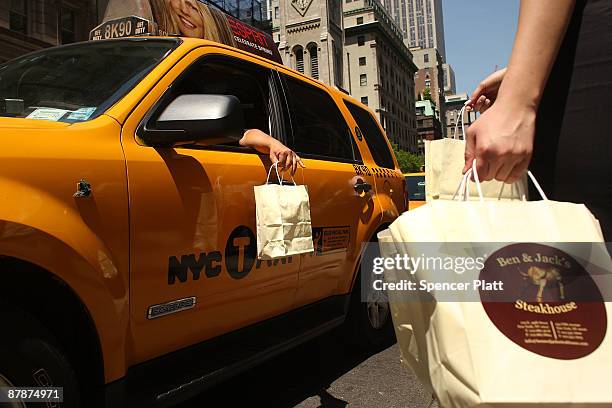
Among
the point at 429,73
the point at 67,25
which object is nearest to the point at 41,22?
the point at 67,25

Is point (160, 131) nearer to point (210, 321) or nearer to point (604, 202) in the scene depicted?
point (210, 321)

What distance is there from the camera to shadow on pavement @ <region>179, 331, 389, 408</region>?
3.10m

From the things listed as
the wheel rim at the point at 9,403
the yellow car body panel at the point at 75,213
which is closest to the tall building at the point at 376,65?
the yellow car body panel at the point at 75,213

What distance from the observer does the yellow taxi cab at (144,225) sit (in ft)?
5.30

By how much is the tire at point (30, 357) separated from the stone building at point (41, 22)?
17.4 meters

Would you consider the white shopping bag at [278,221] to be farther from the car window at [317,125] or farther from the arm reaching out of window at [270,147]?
the car window at [317,125]

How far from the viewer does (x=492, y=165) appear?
1220 millimetres

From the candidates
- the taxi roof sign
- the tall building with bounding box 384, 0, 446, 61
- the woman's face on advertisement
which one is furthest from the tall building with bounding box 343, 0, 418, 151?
the tall building with bounding box 384, 0, 446, 61

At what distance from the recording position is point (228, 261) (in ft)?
7.90

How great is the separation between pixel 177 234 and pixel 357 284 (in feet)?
6.60

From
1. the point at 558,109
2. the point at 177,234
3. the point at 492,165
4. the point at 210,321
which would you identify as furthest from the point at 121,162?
the point at 558,109

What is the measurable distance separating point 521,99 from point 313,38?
221 ft

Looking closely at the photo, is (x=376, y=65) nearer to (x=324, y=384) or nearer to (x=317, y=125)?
(x=317, y=125)

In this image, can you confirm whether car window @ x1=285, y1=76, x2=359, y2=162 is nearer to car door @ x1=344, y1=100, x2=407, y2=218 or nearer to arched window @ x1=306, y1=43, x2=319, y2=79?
car door @ x1=344, y1=100, x2=407, y2=218
